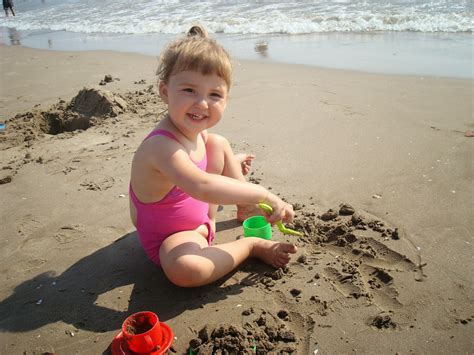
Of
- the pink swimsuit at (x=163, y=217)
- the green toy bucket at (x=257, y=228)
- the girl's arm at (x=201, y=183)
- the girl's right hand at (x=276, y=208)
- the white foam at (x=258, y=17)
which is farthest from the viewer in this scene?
the white foam at (x=258, y=17)

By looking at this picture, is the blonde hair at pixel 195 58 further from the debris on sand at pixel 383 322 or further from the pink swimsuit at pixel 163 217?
the debris on sand at pixel 383 322

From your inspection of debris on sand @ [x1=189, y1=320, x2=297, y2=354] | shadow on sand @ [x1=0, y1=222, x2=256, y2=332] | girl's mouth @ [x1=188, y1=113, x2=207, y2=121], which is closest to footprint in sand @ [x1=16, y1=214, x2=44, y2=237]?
shadow on sand @ [x1=0, y1=222, x2=256, y2=332]

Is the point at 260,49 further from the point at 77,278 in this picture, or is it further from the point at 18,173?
the point at 77,278

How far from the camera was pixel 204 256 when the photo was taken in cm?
241

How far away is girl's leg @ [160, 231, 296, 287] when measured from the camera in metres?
2.36

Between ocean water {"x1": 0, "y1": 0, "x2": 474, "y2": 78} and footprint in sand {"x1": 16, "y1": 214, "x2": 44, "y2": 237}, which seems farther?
ocean water {"x1": 0, "y1": 0, "x2": 474, "y2": 78}

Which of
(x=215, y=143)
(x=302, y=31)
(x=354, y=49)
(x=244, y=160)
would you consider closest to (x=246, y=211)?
(x=244, y=160)

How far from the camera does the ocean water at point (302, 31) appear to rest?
23.4ft

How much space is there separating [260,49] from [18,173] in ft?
19.0

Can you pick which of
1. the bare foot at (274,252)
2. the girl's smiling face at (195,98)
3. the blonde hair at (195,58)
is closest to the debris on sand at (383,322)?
the bare foot at (274,252)

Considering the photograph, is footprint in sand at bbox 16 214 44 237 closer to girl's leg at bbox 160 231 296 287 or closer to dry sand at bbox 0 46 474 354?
dry sand at bbox 0 46 474 354

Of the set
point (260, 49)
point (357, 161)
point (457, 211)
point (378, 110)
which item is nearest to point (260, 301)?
point (457, 211)

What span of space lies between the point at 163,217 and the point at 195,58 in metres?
0.92

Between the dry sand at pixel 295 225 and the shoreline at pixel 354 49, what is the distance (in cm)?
97
